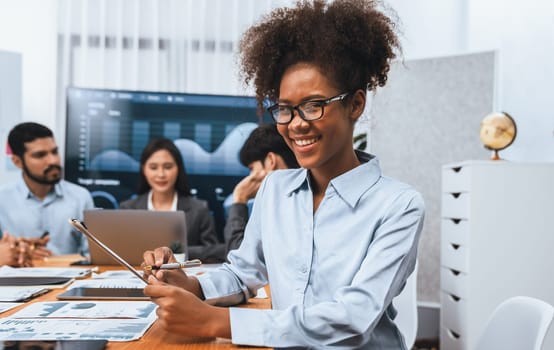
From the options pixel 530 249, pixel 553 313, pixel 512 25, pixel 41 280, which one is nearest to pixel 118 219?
pixel 41 280

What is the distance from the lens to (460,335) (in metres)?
2.54

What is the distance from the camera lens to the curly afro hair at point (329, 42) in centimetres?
118

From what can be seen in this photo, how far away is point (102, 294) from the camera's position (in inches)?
50.2

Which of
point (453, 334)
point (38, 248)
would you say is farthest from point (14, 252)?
point (453, 334)

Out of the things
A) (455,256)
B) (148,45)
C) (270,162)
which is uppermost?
(148,45)

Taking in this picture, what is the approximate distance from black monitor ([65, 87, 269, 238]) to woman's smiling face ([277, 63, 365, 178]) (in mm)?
2100

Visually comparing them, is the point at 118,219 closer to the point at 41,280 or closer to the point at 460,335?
the point at 41,280

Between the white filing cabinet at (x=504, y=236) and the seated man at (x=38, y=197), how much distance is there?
2.07 metres

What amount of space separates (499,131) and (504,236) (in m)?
0.53

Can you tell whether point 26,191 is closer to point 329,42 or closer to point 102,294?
point 102,294

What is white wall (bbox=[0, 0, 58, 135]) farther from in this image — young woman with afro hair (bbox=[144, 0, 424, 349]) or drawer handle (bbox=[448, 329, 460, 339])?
young woman with afro hair (bbox=[144, 0, 424, 349])

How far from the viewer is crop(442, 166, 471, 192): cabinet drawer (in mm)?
2494

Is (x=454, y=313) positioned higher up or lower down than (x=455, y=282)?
lower down

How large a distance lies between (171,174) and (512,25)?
7.13ft
